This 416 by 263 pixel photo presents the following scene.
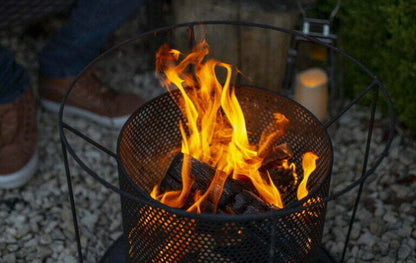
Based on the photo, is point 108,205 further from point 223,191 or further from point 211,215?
point 211,215

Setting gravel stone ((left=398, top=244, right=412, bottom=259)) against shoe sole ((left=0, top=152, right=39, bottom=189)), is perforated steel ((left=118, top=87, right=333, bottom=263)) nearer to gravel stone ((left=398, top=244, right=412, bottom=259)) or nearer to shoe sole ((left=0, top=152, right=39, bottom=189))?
gravel stone ((left=398, top=244, right=412, bottom=259))

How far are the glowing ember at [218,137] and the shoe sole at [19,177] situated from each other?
0.93 meters

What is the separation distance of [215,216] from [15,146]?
1517 millimetres

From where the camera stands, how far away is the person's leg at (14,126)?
7.85 ft

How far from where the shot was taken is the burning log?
62.8 inches

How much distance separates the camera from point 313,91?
2795mm

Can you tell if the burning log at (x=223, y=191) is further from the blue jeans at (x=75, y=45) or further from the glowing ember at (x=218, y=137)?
the blue jeans at (x=75, y=45)

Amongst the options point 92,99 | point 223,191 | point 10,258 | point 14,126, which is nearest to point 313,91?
point 92,99

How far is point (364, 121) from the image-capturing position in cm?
288

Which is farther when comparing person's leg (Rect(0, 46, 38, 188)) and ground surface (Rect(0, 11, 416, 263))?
person's leg (Rect(0, 46, 38, 188))

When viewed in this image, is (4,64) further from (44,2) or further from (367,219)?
(367,219)

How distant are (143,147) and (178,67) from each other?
33 centimetres

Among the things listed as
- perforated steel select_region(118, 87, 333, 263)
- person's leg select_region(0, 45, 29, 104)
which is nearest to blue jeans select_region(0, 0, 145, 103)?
person's leg select_region(0, 45, 29, 104)

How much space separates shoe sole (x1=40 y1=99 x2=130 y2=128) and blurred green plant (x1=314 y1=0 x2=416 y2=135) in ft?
4.46
